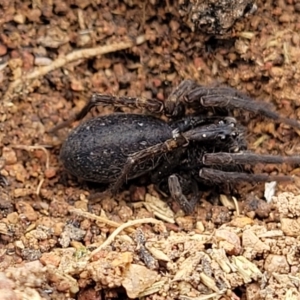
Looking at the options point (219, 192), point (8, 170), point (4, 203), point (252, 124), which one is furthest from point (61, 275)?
point (252, 124)

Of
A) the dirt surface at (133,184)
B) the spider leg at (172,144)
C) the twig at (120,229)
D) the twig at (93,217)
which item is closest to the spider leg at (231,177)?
the dirt surface at (133,184)

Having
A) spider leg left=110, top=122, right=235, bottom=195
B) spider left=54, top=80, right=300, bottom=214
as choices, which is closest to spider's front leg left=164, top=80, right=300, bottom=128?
spider left=54, top=80, right=300, bottom=214

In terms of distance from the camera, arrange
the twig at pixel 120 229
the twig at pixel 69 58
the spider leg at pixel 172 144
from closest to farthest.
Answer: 1. the twig at pixel 120 229
2. the spider leg at pixel 172 144
3. the twig at pixel 69 58

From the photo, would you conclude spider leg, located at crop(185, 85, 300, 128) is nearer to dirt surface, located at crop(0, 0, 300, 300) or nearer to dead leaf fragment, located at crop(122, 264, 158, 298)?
dirt surface, located at crop(0, 0, 300, 300)

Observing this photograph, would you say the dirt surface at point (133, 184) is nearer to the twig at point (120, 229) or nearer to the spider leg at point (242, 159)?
the twig at point (120, 229)

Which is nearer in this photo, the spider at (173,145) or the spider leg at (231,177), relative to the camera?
the spider leg at (231,177)

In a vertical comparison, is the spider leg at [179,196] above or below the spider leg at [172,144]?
below

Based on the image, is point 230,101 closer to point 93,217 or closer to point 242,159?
point 242,159

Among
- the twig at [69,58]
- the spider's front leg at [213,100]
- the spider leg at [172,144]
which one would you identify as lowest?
the spider leg at [172,144]

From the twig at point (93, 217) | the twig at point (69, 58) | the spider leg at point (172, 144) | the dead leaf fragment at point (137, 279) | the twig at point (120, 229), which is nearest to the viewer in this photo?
the dead leaf fragment at point (137, 279)
